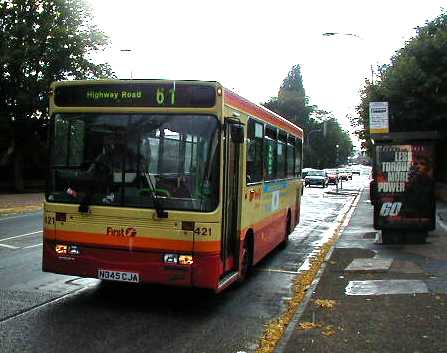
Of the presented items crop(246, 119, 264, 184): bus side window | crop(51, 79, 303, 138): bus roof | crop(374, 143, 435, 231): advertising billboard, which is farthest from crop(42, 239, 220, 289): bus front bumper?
crop(374, 143, 435, 231): advertising billboard

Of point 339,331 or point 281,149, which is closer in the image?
point 339,331

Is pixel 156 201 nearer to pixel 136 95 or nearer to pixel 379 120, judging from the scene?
pixel 136 95

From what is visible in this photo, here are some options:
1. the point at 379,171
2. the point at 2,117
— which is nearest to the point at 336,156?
the point at 2,117

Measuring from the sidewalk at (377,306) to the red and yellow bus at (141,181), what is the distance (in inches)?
57.6

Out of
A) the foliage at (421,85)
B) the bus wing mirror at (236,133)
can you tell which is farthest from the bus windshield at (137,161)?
the foliage at (421,85)

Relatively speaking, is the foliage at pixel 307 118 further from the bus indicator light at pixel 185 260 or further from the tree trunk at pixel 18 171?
the bus indicator light at pixel 185 260

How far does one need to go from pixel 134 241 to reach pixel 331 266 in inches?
184

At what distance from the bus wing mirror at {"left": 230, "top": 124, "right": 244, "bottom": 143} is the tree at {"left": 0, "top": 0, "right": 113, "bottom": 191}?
30775 millimetres

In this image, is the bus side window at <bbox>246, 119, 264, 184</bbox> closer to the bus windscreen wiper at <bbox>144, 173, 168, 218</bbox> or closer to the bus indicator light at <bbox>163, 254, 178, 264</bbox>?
the bus windscreen wiper at <bbox>144, 173, 168, 218</bbox>

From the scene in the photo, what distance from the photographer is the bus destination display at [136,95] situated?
7.62m

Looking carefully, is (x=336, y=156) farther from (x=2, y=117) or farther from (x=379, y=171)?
(x=379, y=171)

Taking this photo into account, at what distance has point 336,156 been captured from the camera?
149 meters

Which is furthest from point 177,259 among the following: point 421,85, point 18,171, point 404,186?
point 18,171

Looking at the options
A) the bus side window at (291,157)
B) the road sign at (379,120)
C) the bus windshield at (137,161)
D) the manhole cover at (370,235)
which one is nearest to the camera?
the bus windshield at (137,161)
